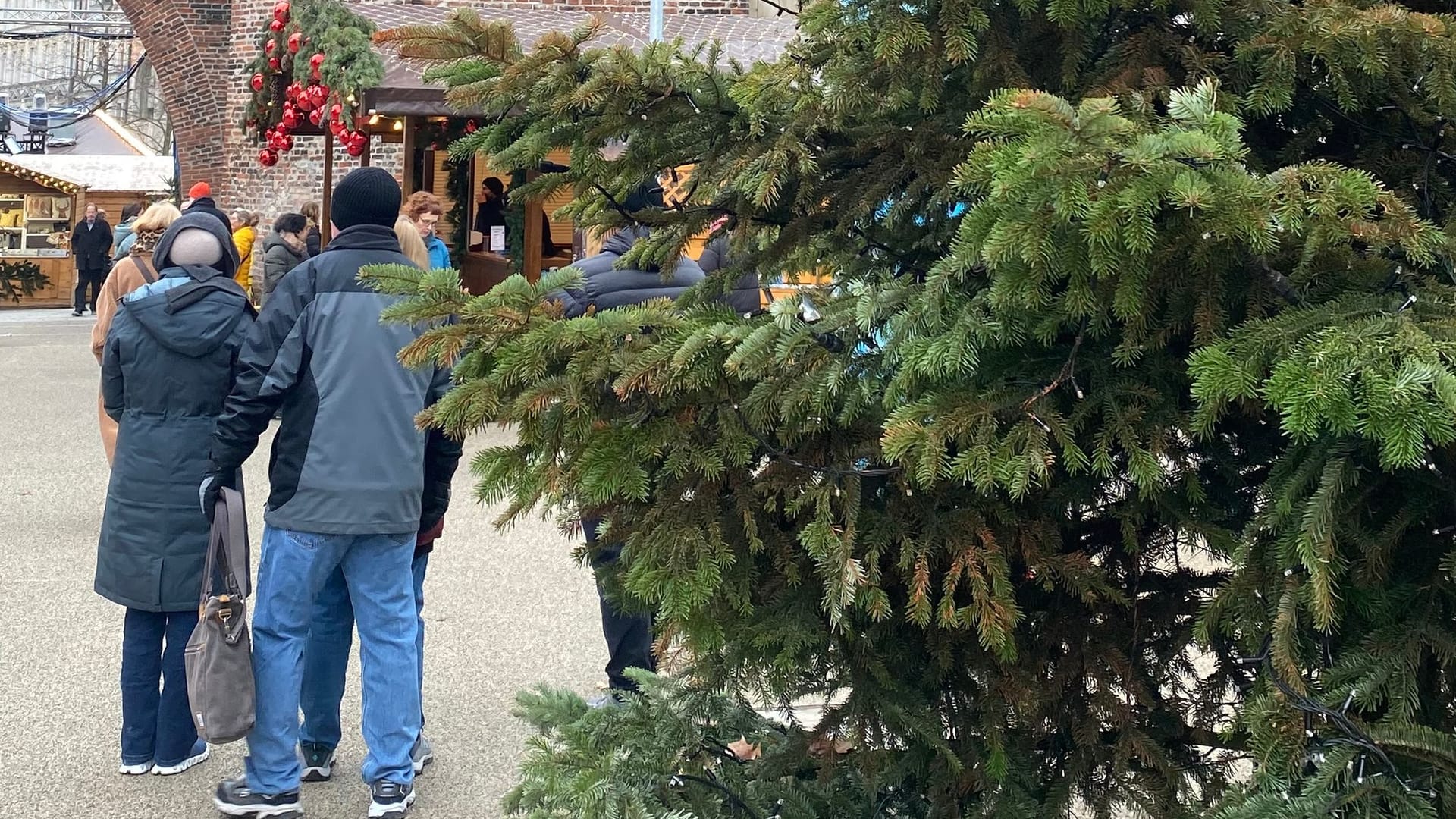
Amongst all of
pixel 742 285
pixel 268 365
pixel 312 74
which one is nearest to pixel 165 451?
pixel 268 365

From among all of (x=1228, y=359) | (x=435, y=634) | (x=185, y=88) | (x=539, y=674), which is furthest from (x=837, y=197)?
(x=185, y=88)

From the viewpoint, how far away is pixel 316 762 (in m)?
4.93

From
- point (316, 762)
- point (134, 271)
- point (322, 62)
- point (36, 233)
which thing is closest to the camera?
point (316, 762)

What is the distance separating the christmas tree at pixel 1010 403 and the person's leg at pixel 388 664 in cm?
180

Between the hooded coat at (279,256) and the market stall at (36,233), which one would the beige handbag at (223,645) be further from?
the market stall at (36,233)

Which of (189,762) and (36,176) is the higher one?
(189,762)

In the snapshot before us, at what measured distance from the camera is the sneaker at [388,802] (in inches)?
180

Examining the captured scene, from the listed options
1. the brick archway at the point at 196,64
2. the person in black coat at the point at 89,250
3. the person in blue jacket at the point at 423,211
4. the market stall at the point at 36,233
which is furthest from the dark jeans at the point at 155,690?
the market stall at the point at 36,233

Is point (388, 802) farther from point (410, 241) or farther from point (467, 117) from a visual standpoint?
point (467, 117)

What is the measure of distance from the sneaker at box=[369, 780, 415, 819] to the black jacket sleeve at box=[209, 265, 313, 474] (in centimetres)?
113

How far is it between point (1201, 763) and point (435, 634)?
15.2ft

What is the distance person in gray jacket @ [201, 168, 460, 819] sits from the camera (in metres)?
4.31

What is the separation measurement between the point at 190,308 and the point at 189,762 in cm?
156

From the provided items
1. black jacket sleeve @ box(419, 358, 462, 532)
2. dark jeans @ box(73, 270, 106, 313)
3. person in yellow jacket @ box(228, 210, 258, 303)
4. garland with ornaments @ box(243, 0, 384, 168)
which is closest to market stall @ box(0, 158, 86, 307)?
dark jeans @ box(73, 270, 106, 313)
